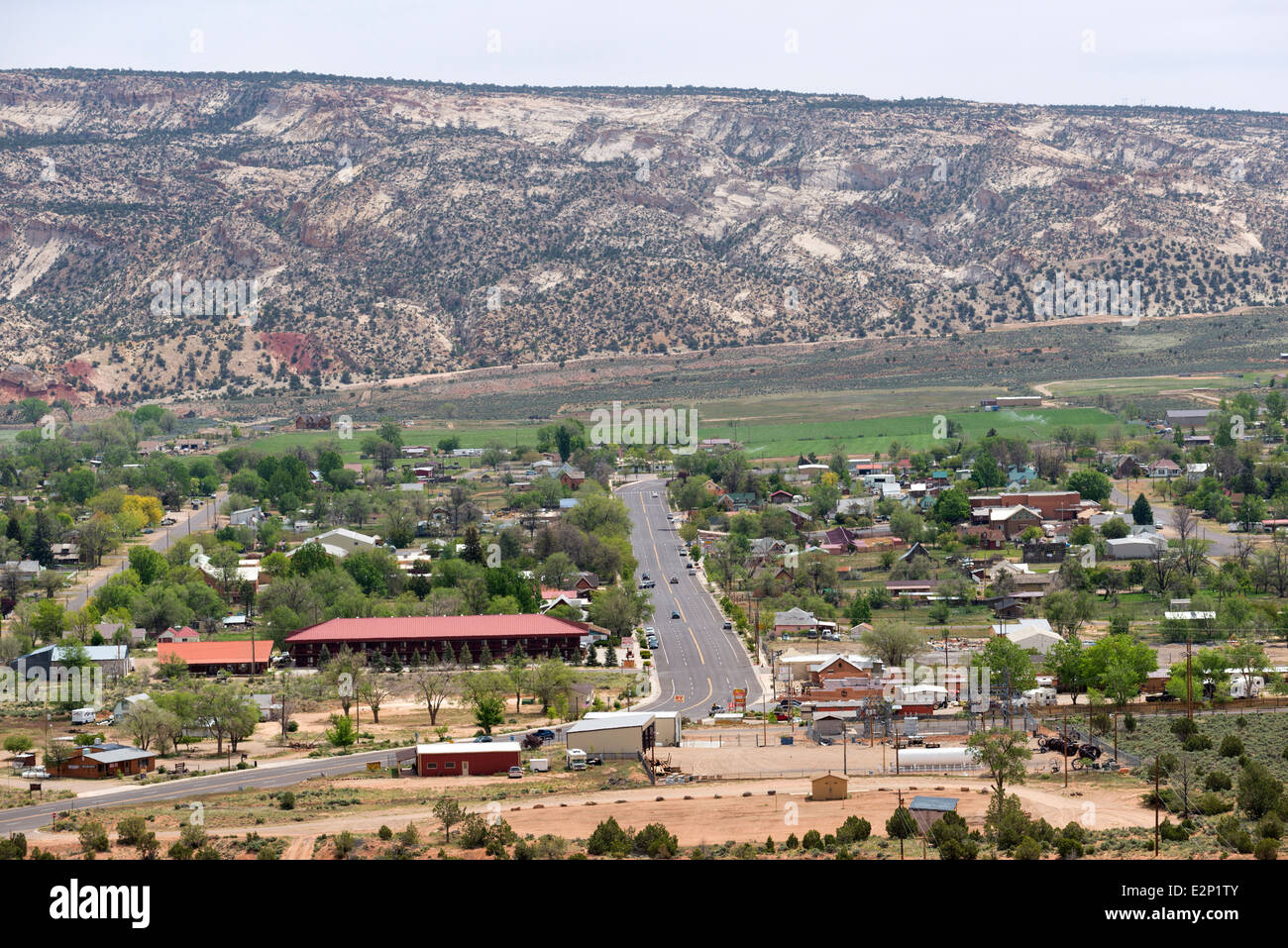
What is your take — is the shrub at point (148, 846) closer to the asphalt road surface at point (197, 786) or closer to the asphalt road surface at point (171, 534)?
the asphalt road surface at point (197, 786)

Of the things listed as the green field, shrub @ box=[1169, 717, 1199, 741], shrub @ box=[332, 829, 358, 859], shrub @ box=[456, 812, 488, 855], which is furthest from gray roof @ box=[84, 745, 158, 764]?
the green field

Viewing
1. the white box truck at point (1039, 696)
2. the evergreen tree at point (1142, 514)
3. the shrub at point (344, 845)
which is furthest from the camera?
the evergreen tree at point (1142, 514)

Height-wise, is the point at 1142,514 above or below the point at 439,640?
above

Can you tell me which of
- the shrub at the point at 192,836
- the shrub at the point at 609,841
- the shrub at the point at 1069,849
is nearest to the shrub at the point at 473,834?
the shrub at the point at 609,841

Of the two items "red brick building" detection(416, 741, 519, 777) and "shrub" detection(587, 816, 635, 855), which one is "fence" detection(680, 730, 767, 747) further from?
"shrub" detection(587, 816, 635, 855)

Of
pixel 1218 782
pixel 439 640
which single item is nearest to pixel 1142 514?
pixel 439 640

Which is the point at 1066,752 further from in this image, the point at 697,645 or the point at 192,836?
the point at 697,645

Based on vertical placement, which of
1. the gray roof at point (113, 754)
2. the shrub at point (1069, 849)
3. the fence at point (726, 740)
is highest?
the shrub at point (1069, 849)
